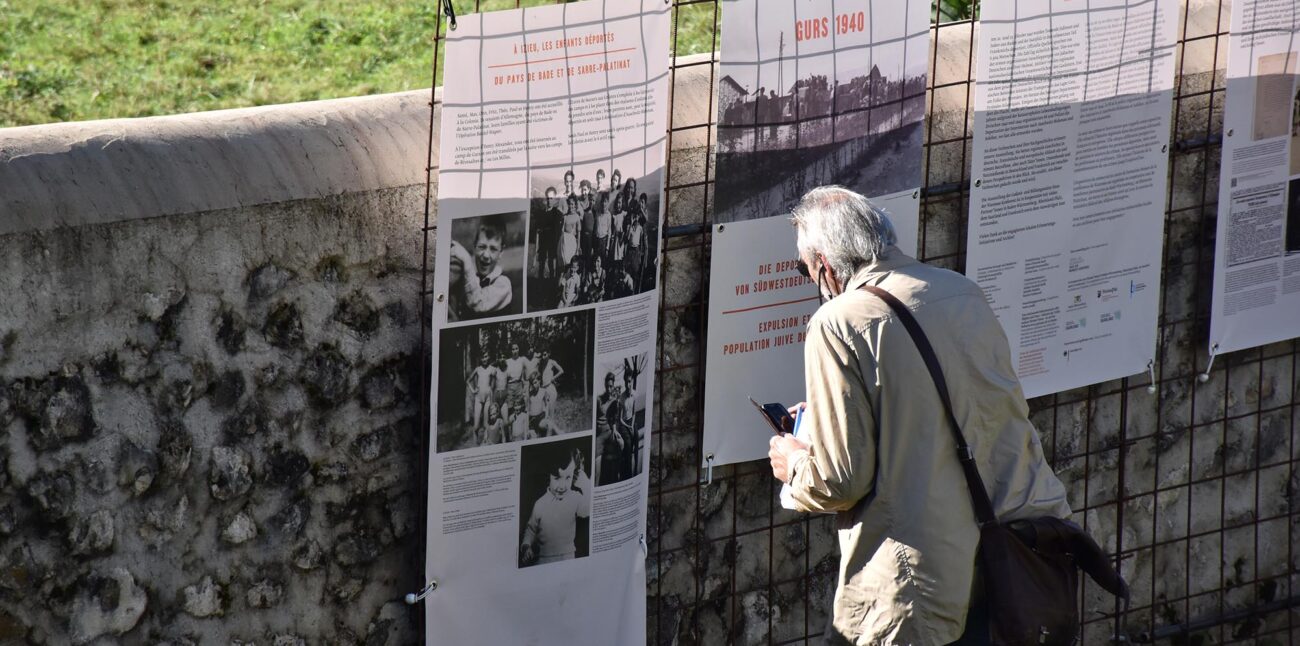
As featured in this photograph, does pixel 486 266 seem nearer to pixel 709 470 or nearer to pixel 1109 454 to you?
pixel 709 470

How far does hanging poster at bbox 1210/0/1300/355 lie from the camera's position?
4.83 m

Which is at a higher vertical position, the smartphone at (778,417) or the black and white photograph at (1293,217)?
the black and white photograph at (1293,217)

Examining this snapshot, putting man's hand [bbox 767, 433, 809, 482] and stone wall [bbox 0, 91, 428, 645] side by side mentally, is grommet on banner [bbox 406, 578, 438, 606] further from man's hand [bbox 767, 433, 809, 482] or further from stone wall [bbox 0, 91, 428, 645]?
man's hand [bbox 767, 433, 809, 482]

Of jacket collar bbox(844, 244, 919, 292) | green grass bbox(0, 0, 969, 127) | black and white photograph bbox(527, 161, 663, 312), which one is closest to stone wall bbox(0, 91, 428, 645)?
black and white photograph bbox(527, 161, 663, 312)

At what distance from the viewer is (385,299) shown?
3.65m

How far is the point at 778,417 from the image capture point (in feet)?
12.5

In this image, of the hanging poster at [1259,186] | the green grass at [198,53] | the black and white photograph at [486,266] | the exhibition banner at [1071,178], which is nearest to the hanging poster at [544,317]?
the black and white photograph at [486,266]

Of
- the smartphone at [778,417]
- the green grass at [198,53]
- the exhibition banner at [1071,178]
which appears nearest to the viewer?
the smartphone at [778,417]

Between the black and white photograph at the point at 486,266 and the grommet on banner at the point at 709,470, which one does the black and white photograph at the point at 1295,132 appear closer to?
the grommet on banner at the point at 709,470

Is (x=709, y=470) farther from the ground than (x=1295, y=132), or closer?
closer

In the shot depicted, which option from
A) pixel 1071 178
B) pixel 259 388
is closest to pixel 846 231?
pixel 1071 178

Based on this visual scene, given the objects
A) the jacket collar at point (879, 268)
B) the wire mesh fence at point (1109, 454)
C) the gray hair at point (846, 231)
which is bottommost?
the wire mesh fence at point (1109, 454)

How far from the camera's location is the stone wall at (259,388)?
3.20 metres

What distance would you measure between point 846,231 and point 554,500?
3.59 ft
